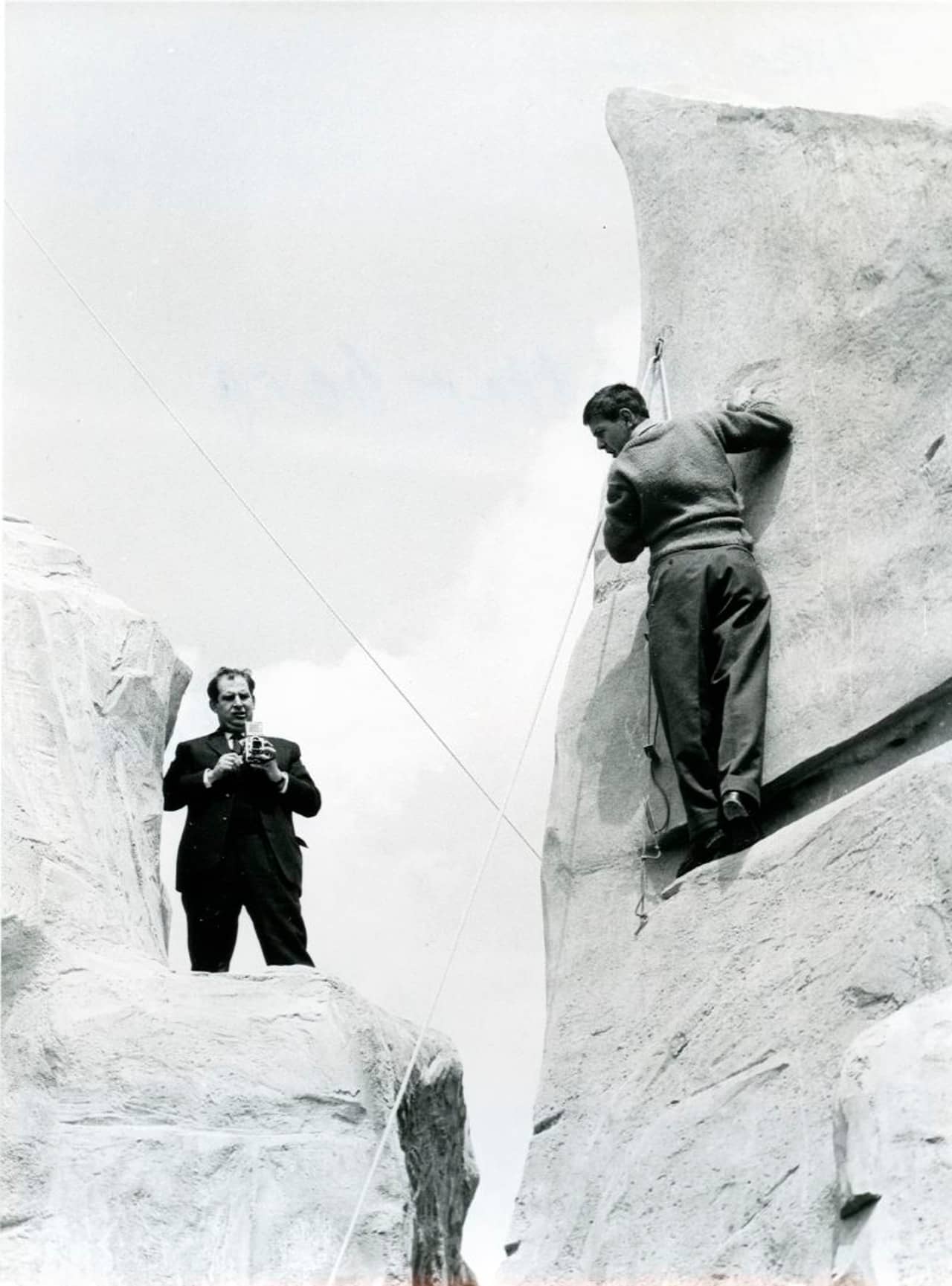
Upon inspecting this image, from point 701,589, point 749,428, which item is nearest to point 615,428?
point 749,428

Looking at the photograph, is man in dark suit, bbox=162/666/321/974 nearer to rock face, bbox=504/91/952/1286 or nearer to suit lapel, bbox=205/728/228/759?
suit lapel, bbox=205/728/228/759

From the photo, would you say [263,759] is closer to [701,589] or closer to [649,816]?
[649,816]

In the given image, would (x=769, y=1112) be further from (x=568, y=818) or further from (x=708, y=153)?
(x=708, y=153)

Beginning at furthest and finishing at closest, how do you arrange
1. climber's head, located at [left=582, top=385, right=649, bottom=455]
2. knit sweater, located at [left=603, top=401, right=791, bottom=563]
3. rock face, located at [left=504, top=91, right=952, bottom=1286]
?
climber's head, located at [left=582, top=385, right=649, bottom=455] < knit sweater, located at [left=603, top=401, right=791, bottom=563] < rock face, located at [left=504, top=91, right=952, bottom=1286]

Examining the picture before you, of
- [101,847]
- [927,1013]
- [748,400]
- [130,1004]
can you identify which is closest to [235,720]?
[101,847]

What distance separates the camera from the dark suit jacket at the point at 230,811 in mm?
11625

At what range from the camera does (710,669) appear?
11.2 m

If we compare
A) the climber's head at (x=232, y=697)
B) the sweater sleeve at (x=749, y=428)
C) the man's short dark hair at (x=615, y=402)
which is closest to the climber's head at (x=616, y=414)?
the man's short dark hair at (x=615, y=402)

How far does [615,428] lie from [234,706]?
1.79 metres

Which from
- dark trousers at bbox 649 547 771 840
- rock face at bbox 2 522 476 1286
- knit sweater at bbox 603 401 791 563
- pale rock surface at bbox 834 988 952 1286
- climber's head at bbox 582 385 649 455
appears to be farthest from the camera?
climber's head at bbox 582 385 649 455

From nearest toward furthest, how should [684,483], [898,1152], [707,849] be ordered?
[898,1152], [707,849], [684,483]

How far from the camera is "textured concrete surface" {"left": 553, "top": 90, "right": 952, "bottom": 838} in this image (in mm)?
11023

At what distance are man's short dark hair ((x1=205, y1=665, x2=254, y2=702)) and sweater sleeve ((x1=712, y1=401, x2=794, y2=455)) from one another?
2.04 m

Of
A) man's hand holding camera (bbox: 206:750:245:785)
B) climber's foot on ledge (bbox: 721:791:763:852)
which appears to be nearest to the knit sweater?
climber's foot on ledge (bbox: 721:791:763:852)
